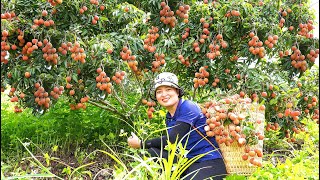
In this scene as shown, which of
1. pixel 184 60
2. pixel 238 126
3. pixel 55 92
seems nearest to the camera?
pixel 238 126

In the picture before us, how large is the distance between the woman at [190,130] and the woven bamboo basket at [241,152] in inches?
2.2

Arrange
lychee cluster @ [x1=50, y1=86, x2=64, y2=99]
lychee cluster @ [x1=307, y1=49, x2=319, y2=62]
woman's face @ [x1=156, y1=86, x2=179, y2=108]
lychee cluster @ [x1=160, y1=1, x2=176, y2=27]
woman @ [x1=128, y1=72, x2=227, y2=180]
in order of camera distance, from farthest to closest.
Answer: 1. lychee cluster @ [x1=307, y1=49, x2=319, y2=62]
2. lychee cluster @ [x1=160, y1=1, x2=176, y2=27]
3. lychee cluster @ [x1=50, y1=86, x2=64, y2=99]
4. woman's face @ [x1=156, y1=86, x2=179, y2=108]
5. woman @ [x1=128, y1=72, x2=227, y2=180]

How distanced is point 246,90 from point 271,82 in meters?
0.23

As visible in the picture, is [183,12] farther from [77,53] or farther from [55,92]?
[55,92]

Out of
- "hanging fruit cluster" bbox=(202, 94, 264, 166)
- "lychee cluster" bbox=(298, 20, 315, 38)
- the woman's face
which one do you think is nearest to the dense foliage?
"lychee cluster" bbox=(298, 20, 315, 38)

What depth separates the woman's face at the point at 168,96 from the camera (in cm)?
294

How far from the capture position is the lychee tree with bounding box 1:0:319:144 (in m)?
3.33

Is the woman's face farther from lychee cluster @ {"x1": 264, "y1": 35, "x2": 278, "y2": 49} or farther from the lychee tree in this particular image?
lychee cluster @ {"x1": 264, "y1": 35, "x2": 278, "y2": 49}

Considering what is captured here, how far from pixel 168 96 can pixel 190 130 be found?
27 cm

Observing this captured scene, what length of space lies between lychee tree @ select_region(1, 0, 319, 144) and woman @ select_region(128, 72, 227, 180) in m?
0.38

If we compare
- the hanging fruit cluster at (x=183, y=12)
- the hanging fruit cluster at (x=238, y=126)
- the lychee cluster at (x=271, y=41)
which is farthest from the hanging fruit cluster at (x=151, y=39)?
the hanging fruit cluster at (x=238, y=126)

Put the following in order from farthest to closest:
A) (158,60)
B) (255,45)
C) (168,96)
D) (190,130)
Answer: (158,60) < (255,45) < (168,96) < (190,130)

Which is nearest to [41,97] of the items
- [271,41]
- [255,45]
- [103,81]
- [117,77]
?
[103,81]

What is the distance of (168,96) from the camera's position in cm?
294
